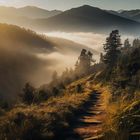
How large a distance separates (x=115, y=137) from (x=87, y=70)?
116m

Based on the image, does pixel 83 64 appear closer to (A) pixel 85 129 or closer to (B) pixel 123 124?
(A) pixel 85 129

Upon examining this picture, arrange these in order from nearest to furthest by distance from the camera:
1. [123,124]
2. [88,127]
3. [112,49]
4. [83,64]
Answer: [123,124] < [88,127] < [112,49] < [83,64]

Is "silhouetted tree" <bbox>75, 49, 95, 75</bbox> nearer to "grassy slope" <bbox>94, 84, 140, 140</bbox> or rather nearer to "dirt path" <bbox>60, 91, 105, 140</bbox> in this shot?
"dirt path" <bbox>60, 91, 105, 140</bbox>

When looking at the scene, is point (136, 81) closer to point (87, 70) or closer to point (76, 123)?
point (76, 123)

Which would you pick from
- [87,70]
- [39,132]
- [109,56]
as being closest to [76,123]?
[39,132]

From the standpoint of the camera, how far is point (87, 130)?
600 inches

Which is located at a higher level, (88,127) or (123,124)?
(123,124)

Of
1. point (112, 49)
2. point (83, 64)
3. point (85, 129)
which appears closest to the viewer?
point (85, 129)

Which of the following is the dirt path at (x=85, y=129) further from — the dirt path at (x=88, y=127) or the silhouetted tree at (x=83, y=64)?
the silhouetted tree at (x=83, y=64)

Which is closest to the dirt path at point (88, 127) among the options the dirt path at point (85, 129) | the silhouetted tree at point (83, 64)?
the dirt path at point (85, 129)

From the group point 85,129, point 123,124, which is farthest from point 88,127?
point 123,124

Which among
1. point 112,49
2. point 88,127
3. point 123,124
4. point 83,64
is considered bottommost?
point 83,64

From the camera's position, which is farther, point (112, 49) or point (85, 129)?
point (112, 49)

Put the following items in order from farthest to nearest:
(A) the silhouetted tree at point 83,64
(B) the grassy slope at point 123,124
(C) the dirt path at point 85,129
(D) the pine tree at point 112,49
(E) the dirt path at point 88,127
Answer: (A) the silhouetted tree at point 83,64 → (D) the pine tree at point 112,49 → (E) the dirt path at point 88,127 → (C) the dirt path at point 85,129 → (B) the grassy slope at point 123,124
